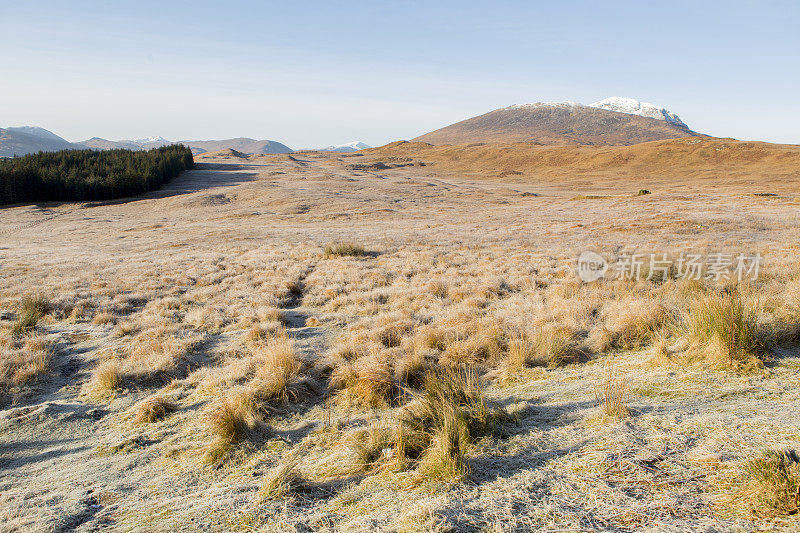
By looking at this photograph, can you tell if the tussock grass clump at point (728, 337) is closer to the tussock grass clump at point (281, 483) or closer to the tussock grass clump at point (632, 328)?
the tussock grass clump at point (632, 328)

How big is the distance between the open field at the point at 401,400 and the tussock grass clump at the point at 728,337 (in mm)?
24

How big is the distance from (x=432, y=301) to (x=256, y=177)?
5469 centimetres

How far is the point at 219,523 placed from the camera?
299 cm

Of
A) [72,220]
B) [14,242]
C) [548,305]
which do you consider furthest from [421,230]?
[72,220]

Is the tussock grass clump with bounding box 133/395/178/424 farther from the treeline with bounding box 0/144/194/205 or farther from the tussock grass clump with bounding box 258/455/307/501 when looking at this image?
the treeline with bounding box 0/144/194/205

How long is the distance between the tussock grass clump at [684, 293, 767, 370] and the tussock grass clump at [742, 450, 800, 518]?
216 cm

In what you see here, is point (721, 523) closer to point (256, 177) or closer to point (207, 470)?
point (207, 470)

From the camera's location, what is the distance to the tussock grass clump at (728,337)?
4.43 m

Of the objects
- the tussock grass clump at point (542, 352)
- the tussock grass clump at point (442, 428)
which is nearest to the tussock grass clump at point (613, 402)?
the tussock grass clump at point (442, 428)

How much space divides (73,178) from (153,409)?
5335 cm

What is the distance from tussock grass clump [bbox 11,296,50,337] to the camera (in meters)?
8.11

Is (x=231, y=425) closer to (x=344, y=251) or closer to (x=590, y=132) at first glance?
(x=344, y=251)

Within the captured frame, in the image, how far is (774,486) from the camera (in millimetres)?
2369

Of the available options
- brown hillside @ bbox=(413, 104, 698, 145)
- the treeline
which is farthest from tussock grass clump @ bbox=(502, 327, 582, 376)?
brown hillside @ bbox=(413, 104, 698, 145)
